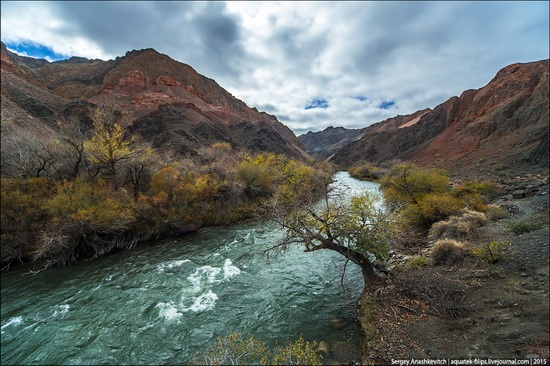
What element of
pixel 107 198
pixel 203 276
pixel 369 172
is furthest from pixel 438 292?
pixel 369 172

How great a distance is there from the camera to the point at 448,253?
1028 cm

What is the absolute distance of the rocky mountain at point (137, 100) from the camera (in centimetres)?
3903

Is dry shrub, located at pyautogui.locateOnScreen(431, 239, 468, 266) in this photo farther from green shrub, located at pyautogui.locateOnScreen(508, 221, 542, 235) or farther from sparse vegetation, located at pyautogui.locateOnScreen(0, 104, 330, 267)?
sparse vegetation, located at pyautogui.locateOnScreen(0, 104, 330, 267)

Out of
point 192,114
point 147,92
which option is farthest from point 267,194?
point 147,92

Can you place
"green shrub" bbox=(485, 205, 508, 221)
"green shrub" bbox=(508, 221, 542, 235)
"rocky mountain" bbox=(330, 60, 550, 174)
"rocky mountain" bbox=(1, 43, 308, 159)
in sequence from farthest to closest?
"rocky mountain" bbox=(330, 60, 550, 174), "rocky mountain" bbox=(1, 43, 308, 159), "green shrub" bbox=(485, 205, 508, 221), "green shrub" bbox=(508, 221, 542, 235)

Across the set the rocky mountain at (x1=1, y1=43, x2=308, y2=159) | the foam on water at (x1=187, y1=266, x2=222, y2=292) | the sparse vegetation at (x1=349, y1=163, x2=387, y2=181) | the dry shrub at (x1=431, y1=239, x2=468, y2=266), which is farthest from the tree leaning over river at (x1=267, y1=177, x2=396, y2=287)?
the sparse vegetation at (x1=349, y1=163, x2=387, y2=181)

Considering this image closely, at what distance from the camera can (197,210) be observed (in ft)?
68.8

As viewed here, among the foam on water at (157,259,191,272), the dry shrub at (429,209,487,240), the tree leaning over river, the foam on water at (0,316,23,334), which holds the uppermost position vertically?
the tree leaning over river

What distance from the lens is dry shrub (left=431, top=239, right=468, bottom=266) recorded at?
392 inches

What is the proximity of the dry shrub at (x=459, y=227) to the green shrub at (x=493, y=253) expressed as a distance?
9.06 ft

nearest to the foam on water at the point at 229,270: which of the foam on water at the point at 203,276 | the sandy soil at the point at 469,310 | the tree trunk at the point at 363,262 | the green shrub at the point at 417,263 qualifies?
the foam on water at the point at 203,276

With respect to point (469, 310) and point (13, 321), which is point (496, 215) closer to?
point (469, 310)

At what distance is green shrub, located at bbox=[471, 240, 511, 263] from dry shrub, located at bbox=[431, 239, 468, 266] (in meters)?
0.54

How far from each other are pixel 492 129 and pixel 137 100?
93.0 meters
